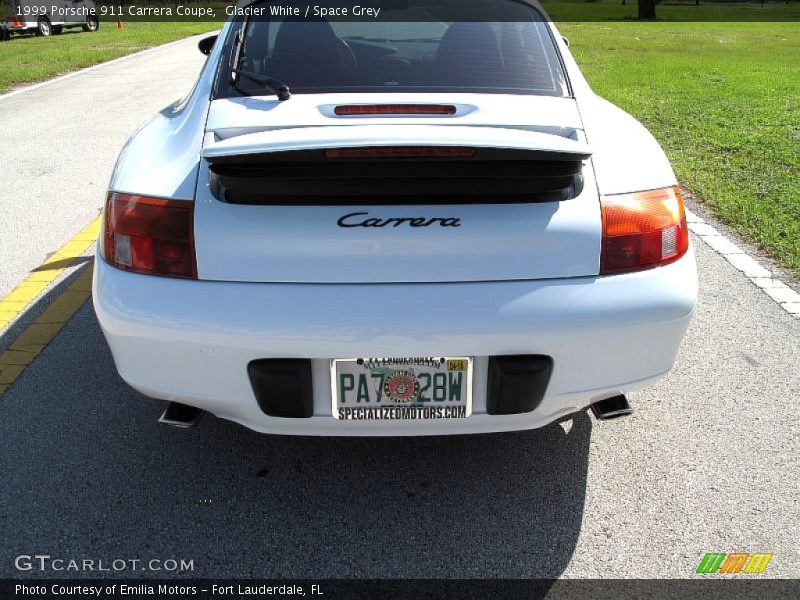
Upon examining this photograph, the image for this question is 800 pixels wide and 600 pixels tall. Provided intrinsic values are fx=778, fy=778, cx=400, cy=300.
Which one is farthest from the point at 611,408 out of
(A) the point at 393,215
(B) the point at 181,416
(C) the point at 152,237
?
(C) the point at 152,237

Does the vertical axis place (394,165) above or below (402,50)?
below

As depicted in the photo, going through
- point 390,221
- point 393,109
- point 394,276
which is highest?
point 393,109

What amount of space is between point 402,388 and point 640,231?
873 mm

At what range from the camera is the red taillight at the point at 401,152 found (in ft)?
7.23

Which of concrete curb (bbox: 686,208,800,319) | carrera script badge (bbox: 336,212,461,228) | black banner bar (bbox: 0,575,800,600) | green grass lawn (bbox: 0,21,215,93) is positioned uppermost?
carrera script badge (bbox: 336,212,461,228)

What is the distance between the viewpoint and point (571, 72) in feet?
10.1

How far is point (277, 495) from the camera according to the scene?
2.66m

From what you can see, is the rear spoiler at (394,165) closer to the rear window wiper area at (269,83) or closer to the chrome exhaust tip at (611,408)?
the rear window wiper area at (269,83)

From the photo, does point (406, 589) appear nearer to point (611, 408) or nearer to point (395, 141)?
point (611, 408)

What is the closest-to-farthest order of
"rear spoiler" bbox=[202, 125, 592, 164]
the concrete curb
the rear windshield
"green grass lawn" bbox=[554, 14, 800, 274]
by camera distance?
"rear spoiler" bbox=[202, 125, 592, 164]
the rear windshield
the concrete curb
"green grass lawn" bbox=[554, 14, 800, 274]

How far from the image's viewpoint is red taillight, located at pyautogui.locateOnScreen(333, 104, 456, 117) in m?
2.56

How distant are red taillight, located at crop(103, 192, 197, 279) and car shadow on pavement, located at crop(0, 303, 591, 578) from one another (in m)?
0.81

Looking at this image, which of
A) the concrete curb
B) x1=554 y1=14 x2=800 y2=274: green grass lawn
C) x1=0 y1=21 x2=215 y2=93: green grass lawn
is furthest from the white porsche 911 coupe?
x1=0 y1=21 x2=215 y2=93: green grass lawn

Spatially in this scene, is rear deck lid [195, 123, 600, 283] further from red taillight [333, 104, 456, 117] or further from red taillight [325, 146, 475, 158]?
red taillight [333, 104, 456, 117]
